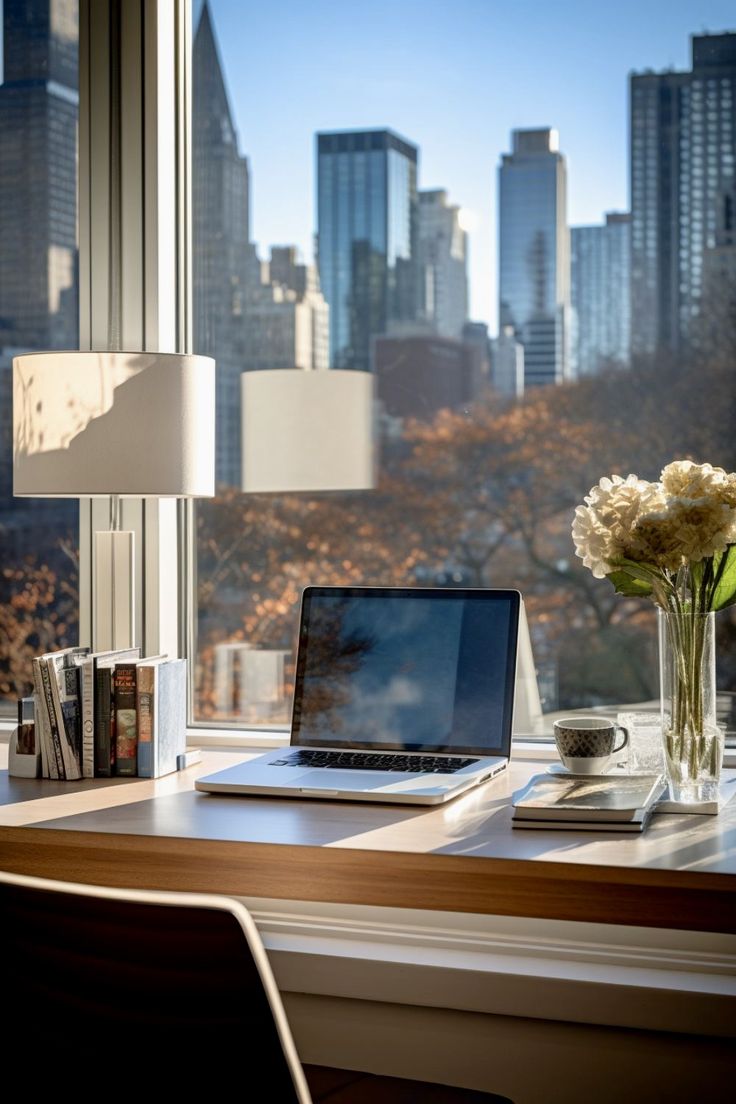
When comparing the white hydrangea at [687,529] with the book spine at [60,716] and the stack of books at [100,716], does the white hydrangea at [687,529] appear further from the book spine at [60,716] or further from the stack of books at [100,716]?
the book spine at [60,716]

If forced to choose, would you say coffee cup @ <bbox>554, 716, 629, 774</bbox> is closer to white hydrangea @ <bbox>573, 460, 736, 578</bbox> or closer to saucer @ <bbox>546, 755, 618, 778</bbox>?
saucer @ <bbox>546, 755, 618, 778</bbox>

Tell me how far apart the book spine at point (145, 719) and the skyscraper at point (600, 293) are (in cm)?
93

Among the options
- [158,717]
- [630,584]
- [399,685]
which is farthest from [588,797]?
[158,717]

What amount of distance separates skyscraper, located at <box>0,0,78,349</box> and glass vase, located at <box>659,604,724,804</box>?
4.43 ft

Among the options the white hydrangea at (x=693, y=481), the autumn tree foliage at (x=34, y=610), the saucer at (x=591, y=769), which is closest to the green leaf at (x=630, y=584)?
the white hydrangea at (x=693, y=481)

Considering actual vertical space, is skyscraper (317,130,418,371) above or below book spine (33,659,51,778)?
above

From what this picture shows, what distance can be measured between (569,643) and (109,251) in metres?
1.15

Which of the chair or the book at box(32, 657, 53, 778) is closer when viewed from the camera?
the chair

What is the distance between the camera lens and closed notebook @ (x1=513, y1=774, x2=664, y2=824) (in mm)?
1543

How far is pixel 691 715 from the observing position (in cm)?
167

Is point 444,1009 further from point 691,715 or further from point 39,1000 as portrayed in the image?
point 39,1000

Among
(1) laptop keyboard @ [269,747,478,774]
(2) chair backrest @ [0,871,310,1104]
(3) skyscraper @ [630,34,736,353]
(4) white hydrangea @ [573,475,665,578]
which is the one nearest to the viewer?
(2) chair backrest @ [0,871,310,1104]

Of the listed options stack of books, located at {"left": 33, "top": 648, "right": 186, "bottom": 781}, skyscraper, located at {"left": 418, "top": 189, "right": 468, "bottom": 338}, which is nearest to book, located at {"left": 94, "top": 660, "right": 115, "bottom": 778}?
stack of books, located at {"left": 33, "top": 648, "right": 186, "bottom": 781}

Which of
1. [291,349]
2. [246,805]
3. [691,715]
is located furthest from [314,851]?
[291,349]
